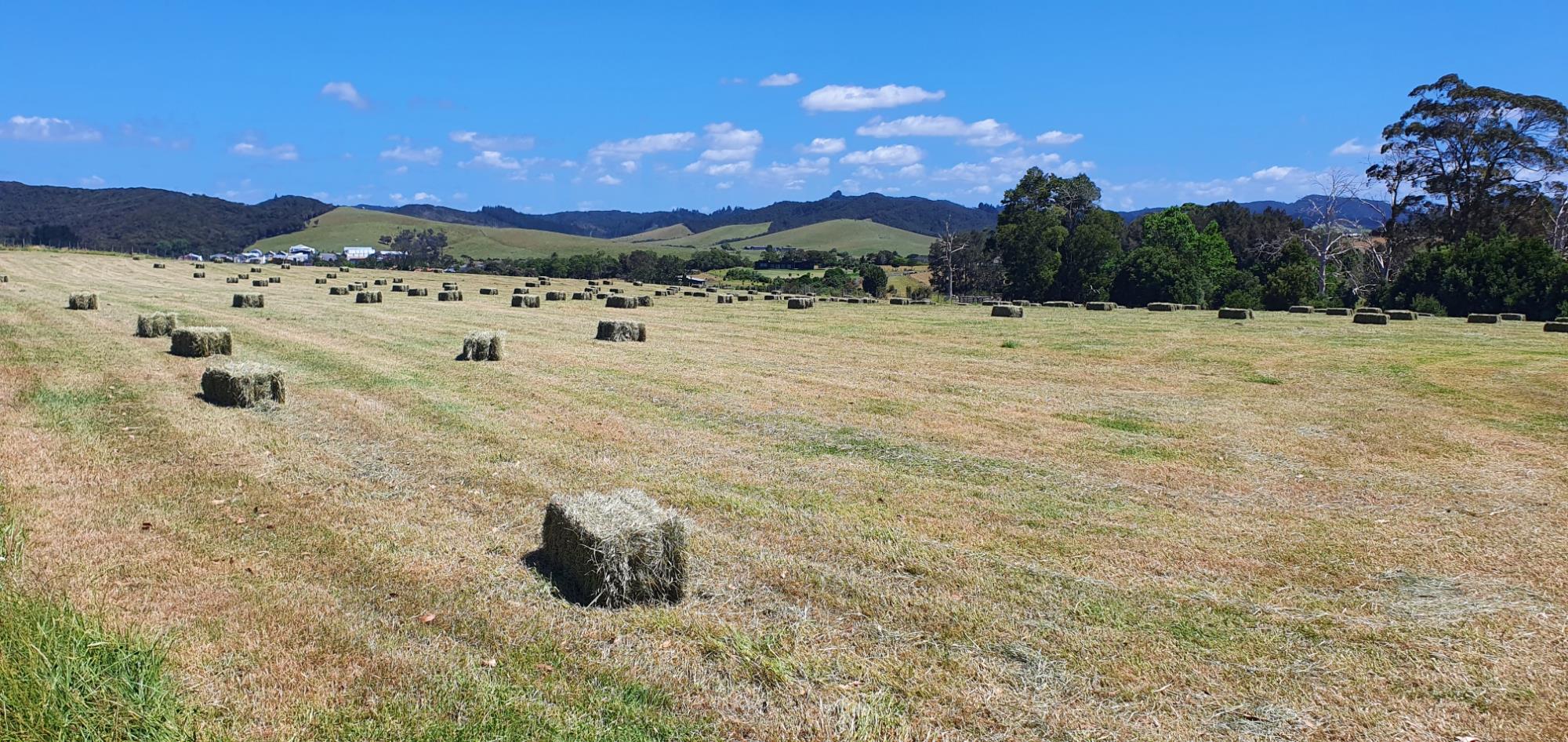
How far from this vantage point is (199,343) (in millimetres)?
18609

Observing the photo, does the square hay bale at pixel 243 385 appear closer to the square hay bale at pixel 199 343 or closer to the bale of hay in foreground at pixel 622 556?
the square hay bale at pixel 199 343

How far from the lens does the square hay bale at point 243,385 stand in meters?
13.5

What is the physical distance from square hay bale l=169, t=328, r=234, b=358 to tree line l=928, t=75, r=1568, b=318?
161ft

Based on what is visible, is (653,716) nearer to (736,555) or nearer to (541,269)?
(736,555)

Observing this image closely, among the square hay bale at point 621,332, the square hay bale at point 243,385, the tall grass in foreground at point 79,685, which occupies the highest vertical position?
the square hay bale at point 621,332

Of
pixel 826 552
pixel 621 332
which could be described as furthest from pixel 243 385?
pixel 621 332

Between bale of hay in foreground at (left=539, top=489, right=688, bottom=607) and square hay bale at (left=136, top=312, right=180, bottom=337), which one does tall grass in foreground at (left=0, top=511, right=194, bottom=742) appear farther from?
square hay bale at (left=136, top=312, right=180, bottom=337)

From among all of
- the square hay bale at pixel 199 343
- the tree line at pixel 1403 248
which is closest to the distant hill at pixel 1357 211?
the tree line at pixel 1403 248

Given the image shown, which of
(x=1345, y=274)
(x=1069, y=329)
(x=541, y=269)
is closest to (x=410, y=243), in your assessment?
(x=541, y=269)

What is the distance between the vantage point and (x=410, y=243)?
656 ft

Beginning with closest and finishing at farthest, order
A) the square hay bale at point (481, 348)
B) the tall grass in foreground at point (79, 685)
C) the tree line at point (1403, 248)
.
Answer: the tall grass in foreground at point (79, 685)
the square hay bale at point (481, 348)
the tree line at point (1403, 248)

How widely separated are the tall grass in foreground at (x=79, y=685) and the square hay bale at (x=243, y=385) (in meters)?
8.37

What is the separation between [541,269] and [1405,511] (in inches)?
4081

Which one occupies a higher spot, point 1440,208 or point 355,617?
point 1440,208
